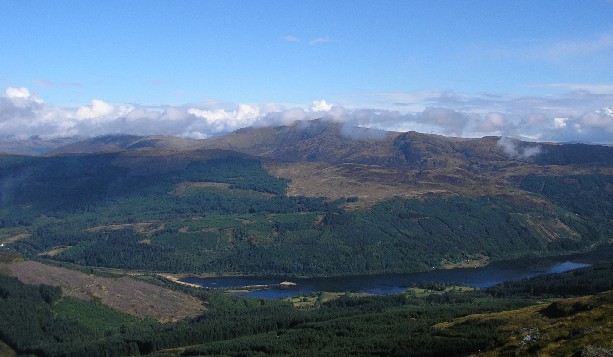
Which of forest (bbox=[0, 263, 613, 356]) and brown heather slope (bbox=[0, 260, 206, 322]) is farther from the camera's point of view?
brown heather slope (bbox=[0, 260, 206, 322])

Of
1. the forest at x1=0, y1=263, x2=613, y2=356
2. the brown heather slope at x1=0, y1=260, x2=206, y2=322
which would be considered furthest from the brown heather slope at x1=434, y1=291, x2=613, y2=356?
the brown heather slope at x1=0, y1=260, x2=206, y2=322

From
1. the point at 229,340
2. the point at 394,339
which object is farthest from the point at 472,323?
the point at 229,340

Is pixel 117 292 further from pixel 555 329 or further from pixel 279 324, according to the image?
pixel 555 329

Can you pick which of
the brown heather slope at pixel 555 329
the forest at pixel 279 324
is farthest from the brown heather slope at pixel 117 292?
the brown heather slope at pixel 555 329

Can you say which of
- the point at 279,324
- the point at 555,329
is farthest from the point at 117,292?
the point at 555,329

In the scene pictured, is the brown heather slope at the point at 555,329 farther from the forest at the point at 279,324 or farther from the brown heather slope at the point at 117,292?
the brown heather slope at the point at 117,292

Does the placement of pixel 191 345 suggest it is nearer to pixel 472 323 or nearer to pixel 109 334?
pixel 109 334

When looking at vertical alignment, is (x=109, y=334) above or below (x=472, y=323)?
below

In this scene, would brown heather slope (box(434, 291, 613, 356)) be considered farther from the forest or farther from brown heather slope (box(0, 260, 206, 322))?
brown heather slope (box(0, 260, 206, 322))
